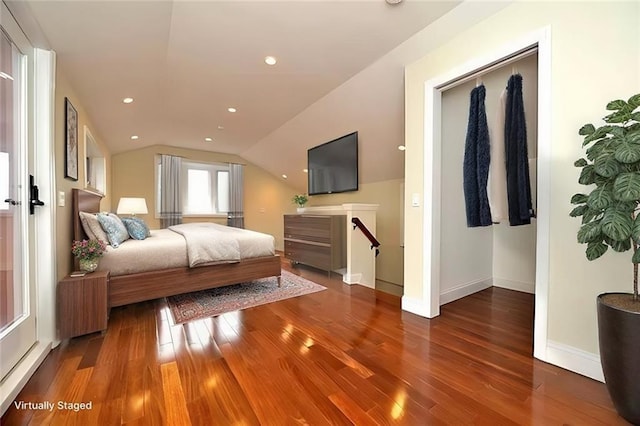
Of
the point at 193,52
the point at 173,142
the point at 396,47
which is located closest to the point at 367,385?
the point at 396,47

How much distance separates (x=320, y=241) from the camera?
414 centimetres

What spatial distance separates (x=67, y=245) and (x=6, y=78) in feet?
4.22

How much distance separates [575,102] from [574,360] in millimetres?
1553

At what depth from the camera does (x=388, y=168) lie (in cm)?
428

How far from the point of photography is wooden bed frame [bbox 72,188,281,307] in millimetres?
2365

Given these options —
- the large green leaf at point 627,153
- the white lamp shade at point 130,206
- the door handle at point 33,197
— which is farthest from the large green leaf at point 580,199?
the white lamp shade at point 130,206

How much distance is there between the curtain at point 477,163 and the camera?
224cm

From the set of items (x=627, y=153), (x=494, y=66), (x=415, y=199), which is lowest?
→ (x=415, y=199)

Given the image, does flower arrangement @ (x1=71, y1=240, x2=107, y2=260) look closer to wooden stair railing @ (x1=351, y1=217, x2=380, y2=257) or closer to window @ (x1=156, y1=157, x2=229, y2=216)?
wooden stair railing @ (x1=351, y1=217, x2=380, y2=257)

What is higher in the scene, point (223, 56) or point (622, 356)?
point (223, 56)

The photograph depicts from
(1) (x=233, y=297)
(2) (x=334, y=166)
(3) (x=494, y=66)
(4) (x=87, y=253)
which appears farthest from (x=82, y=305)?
(2) (x=334, y=166)

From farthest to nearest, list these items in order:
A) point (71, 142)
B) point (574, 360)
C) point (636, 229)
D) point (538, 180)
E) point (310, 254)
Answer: point (310, 254) < point (71, 142) < point (538, 180) < point (574, 360) < point (636, 229)

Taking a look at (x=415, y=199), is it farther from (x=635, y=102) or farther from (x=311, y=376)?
(x=311, y=376)

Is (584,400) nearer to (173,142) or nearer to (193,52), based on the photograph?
(193,52)
